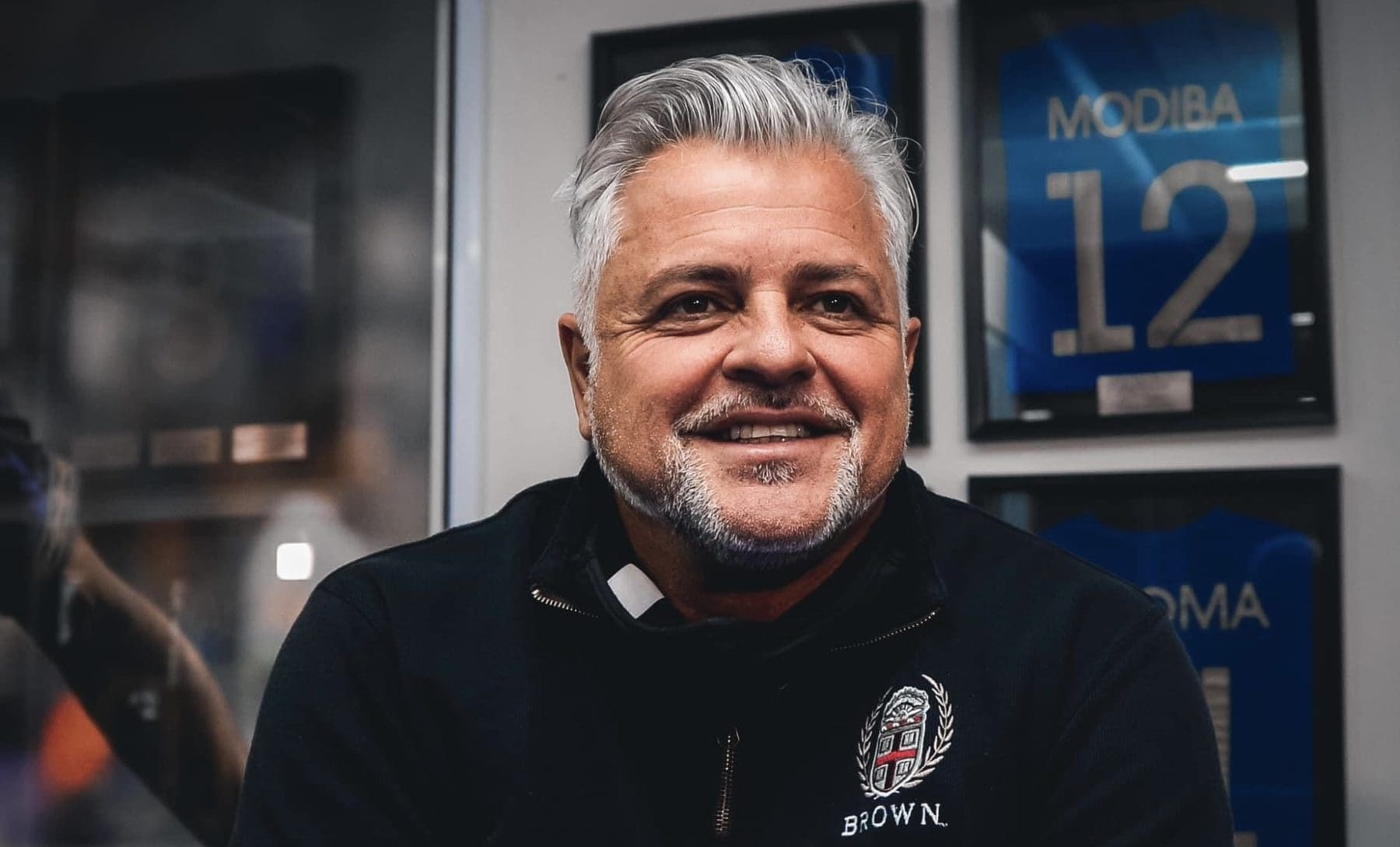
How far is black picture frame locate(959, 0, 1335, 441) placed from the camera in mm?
1801

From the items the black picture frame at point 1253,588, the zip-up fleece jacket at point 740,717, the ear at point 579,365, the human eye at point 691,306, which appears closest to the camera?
the zip-up fleece jacket at point 740,717

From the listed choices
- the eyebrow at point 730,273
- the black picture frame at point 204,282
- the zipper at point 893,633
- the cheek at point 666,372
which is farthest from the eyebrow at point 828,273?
the black picture frame at point 204,282

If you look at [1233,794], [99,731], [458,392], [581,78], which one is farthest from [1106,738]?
[99,731]

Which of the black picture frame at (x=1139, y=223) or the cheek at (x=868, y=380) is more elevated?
the black picture frame at (x=1139, y=223)

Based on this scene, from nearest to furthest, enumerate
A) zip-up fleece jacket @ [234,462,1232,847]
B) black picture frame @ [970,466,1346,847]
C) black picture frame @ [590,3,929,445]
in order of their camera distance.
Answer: zip-up fleece jacket @ [234,462,1232,847], black picture frame @ [970,466,1346,847], black picture frame @ [590,3,929,445]

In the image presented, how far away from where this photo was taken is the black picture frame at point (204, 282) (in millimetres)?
2047

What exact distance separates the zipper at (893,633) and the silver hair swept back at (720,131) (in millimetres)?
315

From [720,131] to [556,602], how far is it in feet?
1.61

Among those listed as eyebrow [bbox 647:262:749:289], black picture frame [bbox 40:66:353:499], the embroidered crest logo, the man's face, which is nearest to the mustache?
the man's face

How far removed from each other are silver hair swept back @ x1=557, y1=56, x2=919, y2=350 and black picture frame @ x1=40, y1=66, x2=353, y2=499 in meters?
0.79

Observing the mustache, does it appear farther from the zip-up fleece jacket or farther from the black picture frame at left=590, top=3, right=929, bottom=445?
the black picture frame at left=590, top=3, right=929, bottom=445

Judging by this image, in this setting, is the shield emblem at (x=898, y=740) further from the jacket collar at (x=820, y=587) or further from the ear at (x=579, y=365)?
the ear at (x=579, y=365)

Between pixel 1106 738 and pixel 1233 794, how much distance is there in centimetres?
73

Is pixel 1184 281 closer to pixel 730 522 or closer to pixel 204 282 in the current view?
pixel 730 522
